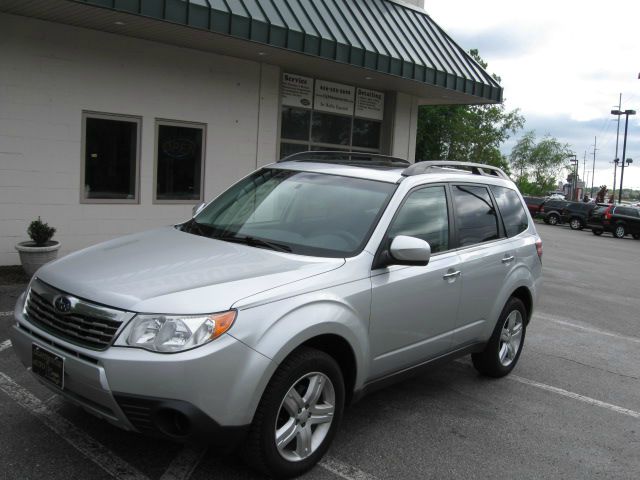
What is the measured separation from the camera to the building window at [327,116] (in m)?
12.6

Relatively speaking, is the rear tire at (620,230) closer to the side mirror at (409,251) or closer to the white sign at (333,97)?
the white sign at (333,97)

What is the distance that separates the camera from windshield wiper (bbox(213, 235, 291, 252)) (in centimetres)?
384

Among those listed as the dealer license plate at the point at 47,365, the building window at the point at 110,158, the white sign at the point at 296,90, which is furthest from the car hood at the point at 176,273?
the white sign at the point at 296,90

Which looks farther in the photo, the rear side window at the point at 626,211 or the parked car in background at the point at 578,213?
the parked car in background at the point at 578,213

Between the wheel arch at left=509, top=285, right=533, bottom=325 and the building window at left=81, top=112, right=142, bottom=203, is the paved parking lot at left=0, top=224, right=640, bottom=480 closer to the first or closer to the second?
the wheel arch at left=509, top=285, right=533, bottom=325

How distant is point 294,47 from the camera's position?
32.3ft

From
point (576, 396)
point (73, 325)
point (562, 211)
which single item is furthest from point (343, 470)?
point (562, 211)

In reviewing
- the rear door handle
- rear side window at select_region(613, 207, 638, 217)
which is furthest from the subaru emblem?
rear side window at select_region(613, 207, 638, 217)

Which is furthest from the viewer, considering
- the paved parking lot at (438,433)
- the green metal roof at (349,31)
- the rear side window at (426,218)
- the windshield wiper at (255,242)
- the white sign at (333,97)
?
the white sign at (333,97)

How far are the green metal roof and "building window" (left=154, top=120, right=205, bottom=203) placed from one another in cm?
241

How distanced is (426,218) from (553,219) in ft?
114

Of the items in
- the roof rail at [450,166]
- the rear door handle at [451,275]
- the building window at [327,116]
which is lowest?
the rear door handle at [451,275]

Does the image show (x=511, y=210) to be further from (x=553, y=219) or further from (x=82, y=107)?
(x=553, y=219)

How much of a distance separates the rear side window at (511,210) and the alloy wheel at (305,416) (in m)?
2.74
